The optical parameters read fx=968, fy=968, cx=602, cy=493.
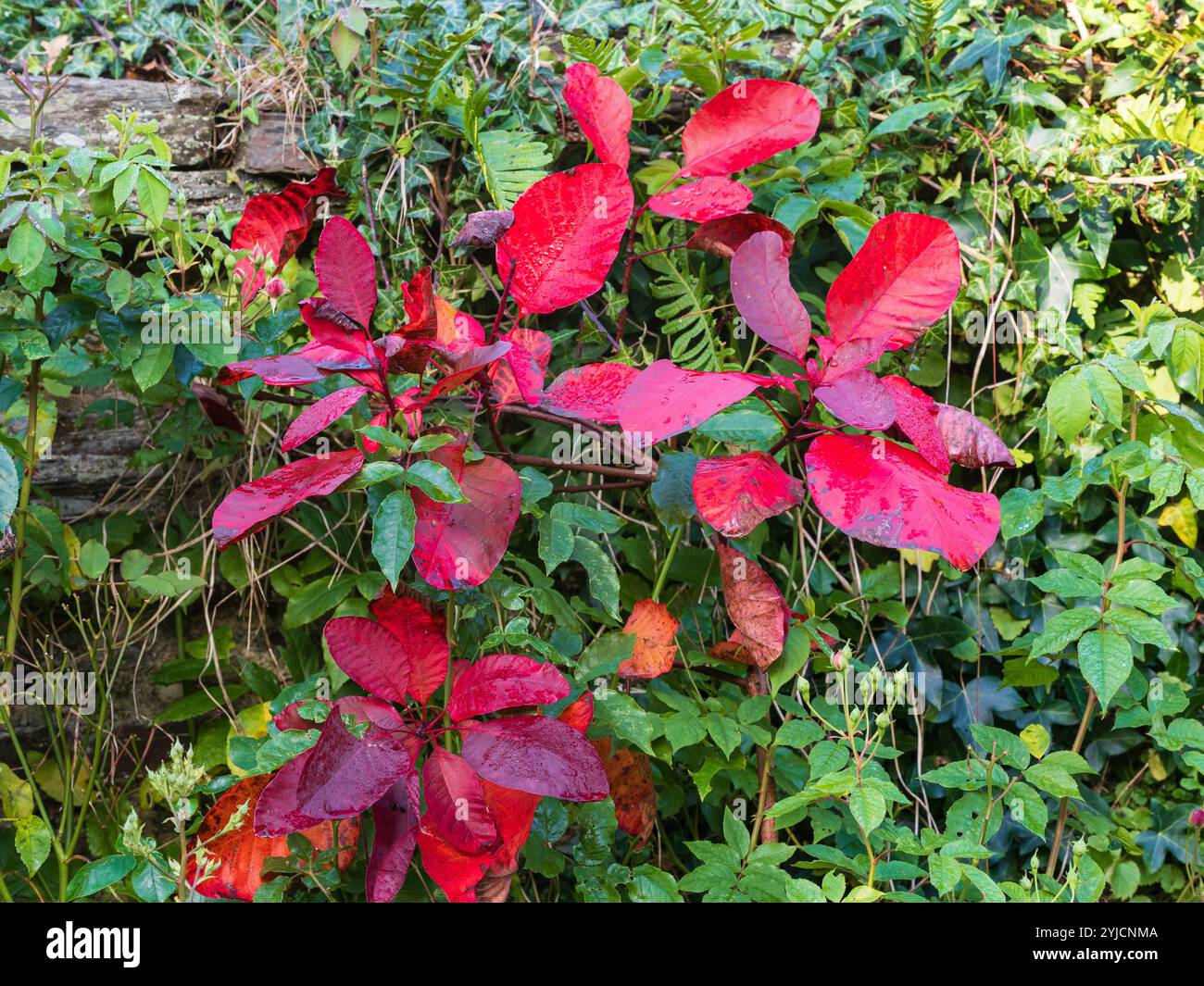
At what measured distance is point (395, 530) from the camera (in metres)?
1.13

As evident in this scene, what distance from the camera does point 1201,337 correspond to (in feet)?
5.12

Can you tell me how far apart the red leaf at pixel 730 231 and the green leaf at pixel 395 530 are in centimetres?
71

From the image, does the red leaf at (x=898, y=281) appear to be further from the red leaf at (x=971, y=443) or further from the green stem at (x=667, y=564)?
the green stem at (x=667, y=564)

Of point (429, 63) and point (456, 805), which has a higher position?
point (429, 63)

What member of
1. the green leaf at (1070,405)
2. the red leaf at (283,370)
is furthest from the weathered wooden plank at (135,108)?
the green leaf at (1070,405)

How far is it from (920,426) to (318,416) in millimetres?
762

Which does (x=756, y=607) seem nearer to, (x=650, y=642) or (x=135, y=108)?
(x=650, y=642)

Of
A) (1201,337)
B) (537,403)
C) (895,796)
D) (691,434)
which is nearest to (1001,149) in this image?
(1201,337)

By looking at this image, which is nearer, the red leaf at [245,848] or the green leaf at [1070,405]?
the red leaf at [245,848]

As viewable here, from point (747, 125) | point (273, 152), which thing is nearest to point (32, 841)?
point (273, 152)

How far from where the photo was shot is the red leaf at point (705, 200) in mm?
1521

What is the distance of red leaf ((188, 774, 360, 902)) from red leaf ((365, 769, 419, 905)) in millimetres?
135
